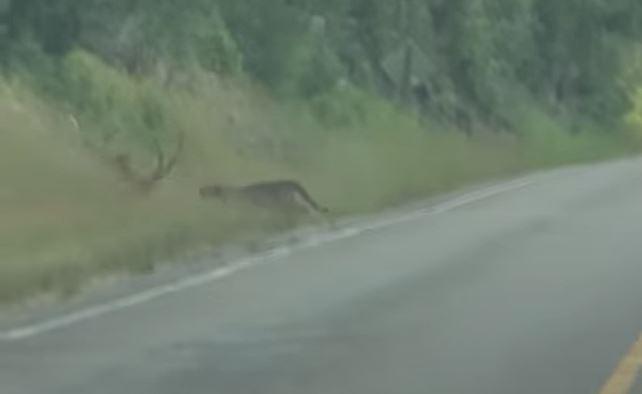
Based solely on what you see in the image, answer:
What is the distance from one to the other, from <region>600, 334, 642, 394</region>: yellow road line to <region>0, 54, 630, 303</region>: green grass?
5010mm

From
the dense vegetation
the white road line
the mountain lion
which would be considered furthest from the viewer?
the mountain lion

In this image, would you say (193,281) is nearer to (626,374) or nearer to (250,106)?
(626,374)

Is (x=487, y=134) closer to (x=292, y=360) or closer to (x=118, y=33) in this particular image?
(x=118, y=33)

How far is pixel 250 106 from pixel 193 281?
20.1 meters

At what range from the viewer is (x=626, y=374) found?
11617 millimetres

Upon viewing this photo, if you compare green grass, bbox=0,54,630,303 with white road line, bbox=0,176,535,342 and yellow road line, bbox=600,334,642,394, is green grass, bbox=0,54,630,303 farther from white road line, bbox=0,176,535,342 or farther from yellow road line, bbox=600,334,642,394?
yellow road line, bbox=600,334,642,394

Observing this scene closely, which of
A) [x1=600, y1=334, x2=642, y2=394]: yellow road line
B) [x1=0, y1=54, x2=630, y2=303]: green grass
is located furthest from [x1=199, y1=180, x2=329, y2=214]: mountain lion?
[x1=600, y1=334, x2=642, y2=394]: yellow road line

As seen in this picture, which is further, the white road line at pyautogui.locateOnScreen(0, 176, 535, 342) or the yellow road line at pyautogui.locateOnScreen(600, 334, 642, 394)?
the white road line at pyautogui.locateOnScreen(0, 176, 535, 342)

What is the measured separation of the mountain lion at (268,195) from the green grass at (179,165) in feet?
1.48

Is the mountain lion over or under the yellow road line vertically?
under

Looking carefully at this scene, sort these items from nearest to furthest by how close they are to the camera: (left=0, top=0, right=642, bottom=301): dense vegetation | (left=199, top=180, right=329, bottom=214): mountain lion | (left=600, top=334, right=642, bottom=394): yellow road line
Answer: (left=600, top=334, right=642, bottom=394): yellow road line → (left=0, top=0, right=642, bottom=301): dense vegetation → (left=199, top=180, right=329, bottom=214): mountain lion

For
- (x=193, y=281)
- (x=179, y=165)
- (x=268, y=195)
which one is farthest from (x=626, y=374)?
(x=179, y=165)

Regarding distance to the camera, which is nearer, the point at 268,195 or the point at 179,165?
the point at 268,195

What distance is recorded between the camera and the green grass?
18.5m
